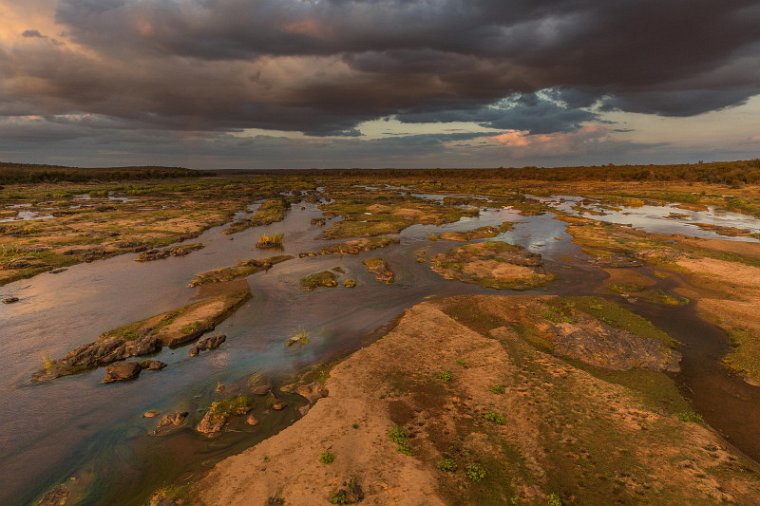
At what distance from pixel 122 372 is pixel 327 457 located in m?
15.6

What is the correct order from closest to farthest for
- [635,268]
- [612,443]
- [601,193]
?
1. [612,443]
2. [635,268]
3. [601,193]

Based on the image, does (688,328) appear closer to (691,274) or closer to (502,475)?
(691,274)

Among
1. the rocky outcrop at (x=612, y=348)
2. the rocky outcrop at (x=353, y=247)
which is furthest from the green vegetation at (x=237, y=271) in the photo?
the rocky outcrop at (x=612, y=348)

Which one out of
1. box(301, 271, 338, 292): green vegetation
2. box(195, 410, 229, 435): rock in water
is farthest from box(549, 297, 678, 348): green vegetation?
box(195, 410, 229, 435): rock in water

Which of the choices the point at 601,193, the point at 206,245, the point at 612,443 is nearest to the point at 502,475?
the point at 612,443

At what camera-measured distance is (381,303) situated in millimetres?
35312

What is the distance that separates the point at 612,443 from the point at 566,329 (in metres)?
11.7

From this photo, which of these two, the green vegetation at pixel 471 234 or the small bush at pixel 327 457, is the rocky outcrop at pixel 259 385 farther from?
the green vegetation at pixel 471 234

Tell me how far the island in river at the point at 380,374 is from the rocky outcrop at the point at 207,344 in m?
0.14

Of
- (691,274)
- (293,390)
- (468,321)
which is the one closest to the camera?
(293,390)

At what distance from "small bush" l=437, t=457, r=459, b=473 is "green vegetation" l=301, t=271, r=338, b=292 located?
25187mm

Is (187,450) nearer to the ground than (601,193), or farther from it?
nearer to the ground

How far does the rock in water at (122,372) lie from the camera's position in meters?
23.0

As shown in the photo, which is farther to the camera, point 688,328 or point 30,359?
point 688,328
